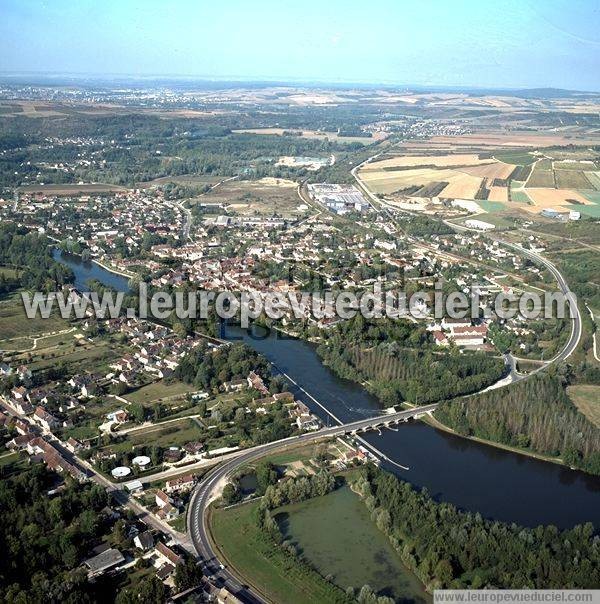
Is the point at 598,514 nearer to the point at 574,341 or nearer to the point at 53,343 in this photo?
the point at 574,341

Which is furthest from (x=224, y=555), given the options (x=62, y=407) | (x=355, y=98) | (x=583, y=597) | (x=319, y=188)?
(x=355, y=98)

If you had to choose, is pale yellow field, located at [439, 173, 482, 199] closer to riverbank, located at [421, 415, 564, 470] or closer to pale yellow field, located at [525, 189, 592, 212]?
pale yellow field, located at [525, 189, 592, 212]

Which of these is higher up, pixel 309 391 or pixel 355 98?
pixel 355 98

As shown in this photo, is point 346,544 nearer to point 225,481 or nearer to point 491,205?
point 225,481

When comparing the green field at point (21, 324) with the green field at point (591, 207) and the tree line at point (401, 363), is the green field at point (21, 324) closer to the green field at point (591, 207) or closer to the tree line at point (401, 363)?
the tree line at point (401, 363)

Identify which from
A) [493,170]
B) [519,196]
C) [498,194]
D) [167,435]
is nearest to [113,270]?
[167,435]

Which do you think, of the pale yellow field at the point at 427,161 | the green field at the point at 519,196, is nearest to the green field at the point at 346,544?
the green field at the point at 519,196

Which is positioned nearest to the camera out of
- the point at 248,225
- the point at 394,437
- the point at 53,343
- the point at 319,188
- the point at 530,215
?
the point at 394,437

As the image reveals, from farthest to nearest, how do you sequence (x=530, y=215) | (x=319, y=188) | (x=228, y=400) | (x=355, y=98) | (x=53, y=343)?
(x=355, y=98) < (x=319, y=188) < (x=530, y=215) < (x=53, y=343) < (x=228, y=400)
